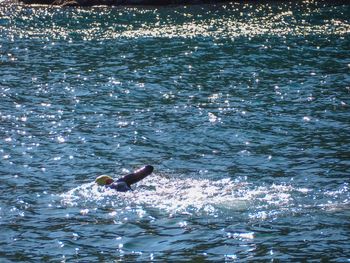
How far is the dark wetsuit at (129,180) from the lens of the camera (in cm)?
2356

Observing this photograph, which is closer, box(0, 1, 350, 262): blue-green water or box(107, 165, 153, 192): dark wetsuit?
box(0, 1, 350, 262): blue-green water

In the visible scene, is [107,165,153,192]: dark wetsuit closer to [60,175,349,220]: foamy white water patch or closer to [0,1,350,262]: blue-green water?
[60,175,349,220]: foamy white water patch

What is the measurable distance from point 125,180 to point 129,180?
147 mm

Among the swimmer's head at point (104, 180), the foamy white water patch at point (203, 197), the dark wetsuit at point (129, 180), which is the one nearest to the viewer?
the foamy white water patch at point (203, 197)

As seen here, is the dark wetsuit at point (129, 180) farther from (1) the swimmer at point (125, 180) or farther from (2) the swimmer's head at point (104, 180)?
(2) the swimmer's head at point (104, 180)

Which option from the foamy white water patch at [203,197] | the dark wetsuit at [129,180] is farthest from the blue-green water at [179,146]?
the dark wetsuit at [129,180]

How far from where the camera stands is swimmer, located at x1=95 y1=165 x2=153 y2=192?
77.4 ft

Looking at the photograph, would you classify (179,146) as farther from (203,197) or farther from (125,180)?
(203,197)

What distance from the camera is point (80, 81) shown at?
44031 mm

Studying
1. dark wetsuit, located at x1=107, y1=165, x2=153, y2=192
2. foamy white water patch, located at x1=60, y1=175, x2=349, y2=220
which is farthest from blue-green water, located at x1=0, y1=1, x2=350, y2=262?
dark wetsuit, located at x1=107, y1=165, x2=153, y2=192

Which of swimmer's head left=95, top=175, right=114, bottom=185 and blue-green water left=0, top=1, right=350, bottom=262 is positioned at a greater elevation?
swimmer's head left=95, top=175, right=114, bottom=185

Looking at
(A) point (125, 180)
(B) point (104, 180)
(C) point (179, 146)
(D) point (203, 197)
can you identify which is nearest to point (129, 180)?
(A) point (125, 180)

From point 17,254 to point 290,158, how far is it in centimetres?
1189

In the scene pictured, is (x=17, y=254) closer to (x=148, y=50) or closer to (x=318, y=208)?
(x=318, y=208)
